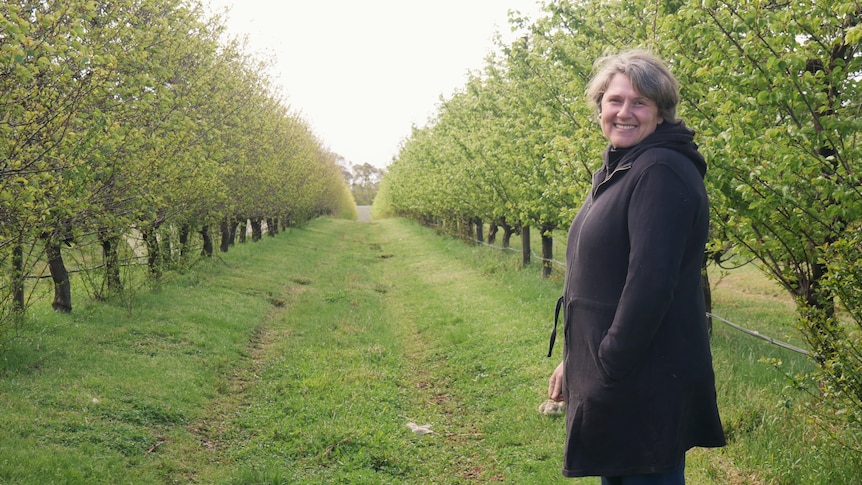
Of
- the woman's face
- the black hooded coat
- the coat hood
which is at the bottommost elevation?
the black hooded coat

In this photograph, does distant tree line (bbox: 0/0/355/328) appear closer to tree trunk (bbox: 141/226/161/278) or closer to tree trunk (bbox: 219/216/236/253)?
tree trunk (bbox: 141/226/161/278)

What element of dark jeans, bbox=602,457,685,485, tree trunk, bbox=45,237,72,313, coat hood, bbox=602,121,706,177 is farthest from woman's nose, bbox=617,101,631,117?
tree trunk, bbox=45,237,72,313

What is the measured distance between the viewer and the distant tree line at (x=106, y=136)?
641cm

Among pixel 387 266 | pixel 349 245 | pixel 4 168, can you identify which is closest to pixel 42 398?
pixel 4 168

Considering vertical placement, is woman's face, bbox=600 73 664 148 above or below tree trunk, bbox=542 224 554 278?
above

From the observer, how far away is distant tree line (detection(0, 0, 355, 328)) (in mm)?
6410

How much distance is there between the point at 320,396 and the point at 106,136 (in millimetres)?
4071

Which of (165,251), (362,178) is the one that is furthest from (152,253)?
(362,178)

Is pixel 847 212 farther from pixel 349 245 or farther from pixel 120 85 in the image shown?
pixel 349 245


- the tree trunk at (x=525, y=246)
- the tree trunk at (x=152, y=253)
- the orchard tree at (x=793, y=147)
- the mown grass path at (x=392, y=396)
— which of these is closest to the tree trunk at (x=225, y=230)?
the mown grass path at (x=392, y=396)

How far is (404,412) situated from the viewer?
827cm

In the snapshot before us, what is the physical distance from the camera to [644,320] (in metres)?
2.50

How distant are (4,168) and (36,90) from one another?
42.0 inches

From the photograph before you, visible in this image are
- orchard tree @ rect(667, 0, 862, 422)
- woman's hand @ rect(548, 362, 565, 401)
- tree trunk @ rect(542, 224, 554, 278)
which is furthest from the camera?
tree trunk @ rect(542, 224, 554, 278)
